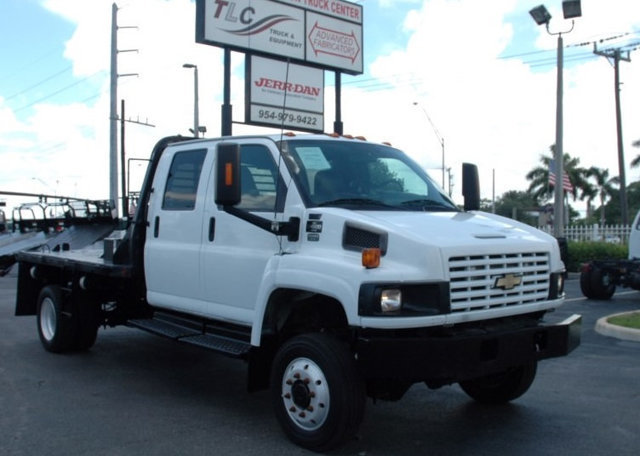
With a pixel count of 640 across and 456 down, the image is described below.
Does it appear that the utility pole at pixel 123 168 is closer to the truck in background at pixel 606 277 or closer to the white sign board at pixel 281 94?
the white sign board at pixel 281 94

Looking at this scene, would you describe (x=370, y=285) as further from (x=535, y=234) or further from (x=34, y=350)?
(x=34, y=350)

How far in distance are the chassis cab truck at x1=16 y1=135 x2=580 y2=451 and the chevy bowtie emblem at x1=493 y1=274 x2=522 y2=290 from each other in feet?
0.04

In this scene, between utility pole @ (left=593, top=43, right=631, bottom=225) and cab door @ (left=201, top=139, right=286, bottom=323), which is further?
utility pole @ (left=593, top=43, right=631, bottom=225)

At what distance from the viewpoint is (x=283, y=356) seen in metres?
5.01

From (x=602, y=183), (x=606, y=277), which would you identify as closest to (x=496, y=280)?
(x=606, y=277)

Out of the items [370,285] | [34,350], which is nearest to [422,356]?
[370,285]

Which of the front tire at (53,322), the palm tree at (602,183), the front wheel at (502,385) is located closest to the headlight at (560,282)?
the front wheel at (502,385)

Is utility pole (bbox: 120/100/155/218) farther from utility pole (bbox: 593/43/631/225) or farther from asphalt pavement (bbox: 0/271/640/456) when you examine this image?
utility pole (bbox: 593/43/631/225)

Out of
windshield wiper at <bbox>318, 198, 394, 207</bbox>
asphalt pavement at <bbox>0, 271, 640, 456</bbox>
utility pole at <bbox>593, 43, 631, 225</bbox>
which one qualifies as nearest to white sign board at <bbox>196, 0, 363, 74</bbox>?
asphalt pavement at <bbox>0, 271, 640, 456</bbox>

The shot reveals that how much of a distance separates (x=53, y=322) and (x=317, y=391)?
4.80 metres

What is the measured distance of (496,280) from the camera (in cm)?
486

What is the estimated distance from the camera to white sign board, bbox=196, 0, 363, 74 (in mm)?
18188

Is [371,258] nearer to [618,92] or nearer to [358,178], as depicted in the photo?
[358,178]

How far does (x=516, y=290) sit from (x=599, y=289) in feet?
36.4
